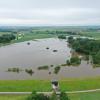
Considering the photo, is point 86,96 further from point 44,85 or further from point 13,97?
point 13,97

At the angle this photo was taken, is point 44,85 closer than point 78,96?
No

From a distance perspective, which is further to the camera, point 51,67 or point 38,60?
point 38,60

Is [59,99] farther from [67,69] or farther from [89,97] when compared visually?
[67,69]

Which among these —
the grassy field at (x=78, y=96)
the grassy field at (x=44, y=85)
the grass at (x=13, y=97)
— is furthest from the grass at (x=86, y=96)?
the grass at (x=13, y=97)

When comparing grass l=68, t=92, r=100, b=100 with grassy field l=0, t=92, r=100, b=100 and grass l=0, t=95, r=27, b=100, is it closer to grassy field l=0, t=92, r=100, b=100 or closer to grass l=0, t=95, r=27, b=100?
grassy field l=0, t=92, r=100, b=100

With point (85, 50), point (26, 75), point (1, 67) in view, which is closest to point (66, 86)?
point (26, 75)

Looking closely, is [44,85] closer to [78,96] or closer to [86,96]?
[78,96]

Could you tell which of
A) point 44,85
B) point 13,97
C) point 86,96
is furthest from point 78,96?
point 13,97

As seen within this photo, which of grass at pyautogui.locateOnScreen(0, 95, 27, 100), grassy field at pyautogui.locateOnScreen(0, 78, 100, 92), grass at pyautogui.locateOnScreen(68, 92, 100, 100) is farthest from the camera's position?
grassy field at pyautogui.locateOnScreen(0, 78, 100, 92)

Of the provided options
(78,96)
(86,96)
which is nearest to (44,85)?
(78,96)

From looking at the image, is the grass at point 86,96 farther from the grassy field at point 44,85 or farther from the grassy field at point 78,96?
the grassy field at point 44,85

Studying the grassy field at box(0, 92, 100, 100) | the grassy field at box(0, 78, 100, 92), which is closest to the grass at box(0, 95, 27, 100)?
the grassy field at box(0, 92, 100, 100)
